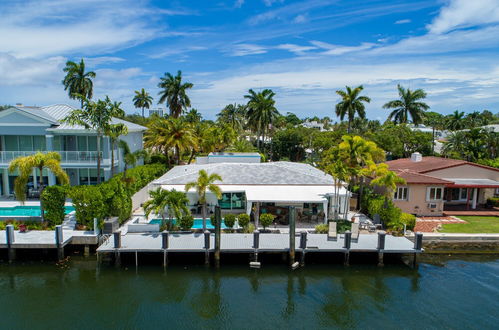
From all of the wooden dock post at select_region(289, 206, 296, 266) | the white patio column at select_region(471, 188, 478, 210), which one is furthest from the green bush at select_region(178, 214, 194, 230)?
the white patio column at select_region(471, 188, 478, 210)

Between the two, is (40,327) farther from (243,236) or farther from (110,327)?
(243,236)

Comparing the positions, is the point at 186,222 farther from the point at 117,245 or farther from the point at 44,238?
the point at 44,238

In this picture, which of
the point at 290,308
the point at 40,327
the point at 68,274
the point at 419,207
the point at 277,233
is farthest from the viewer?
the point at 419,207

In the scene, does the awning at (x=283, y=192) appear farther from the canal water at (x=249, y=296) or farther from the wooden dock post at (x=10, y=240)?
the wooden dock post at (x=10, y=240)

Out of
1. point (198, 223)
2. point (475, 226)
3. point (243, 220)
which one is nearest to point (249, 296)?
point (243, 220)

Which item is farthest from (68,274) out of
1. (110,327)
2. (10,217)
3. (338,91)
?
(338,91)

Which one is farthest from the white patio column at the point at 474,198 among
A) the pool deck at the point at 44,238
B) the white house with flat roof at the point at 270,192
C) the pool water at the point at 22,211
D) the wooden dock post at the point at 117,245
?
the pool water at the point at 22,211

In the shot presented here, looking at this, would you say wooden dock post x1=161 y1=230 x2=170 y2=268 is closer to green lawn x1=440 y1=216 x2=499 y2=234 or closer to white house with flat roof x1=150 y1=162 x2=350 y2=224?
white house with flat roof x1=150 y1=162 x2=350 y2=224
